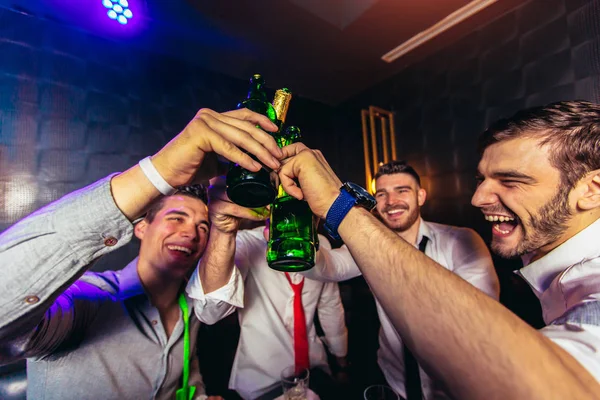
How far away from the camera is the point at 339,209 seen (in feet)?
2.46

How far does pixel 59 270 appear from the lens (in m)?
0.63

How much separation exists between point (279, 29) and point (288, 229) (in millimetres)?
2527

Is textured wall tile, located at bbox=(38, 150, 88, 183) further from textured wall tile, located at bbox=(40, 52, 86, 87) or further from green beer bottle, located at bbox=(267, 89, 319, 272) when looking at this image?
green beer bottle, located at bbox=(267, 89, 319, 272)

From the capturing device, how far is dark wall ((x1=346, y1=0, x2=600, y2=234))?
2.45 meters

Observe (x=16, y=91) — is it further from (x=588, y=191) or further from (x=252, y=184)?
(x=588, y=191)

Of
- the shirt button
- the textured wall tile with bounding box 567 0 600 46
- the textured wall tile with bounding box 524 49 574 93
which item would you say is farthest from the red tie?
the textured wall tile with bounding box 567 0 600 46

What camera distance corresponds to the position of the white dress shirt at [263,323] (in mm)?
2102

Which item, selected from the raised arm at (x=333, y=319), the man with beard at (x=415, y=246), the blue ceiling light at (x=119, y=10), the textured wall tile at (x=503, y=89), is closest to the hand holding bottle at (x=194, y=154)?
the man with beard at (x=415, y=246)

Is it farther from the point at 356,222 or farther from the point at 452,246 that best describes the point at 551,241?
the point at 452,246

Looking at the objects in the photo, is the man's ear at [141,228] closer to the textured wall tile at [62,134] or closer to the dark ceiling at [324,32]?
the textured wall tile at [62,134]

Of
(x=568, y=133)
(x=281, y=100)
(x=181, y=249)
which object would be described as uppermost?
(x=281, y=100)

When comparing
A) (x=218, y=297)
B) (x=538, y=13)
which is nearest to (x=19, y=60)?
(x=218, y=297)

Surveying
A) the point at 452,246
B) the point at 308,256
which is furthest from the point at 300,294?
the point at 308,256

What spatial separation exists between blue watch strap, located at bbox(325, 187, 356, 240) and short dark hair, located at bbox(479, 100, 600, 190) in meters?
1.01
